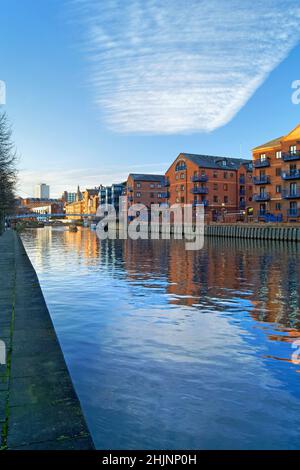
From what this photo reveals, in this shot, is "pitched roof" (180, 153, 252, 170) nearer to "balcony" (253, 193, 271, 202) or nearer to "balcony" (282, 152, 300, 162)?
"balcony" (253, 193, 271, 202)

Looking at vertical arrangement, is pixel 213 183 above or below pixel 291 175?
above

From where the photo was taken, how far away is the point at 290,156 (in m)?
61.8

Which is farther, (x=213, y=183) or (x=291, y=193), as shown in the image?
(x=213, y=183)

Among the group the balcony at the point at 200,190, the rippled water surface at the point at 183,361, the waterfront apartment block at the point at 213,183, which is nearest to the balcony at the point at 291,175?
the waterfront apartment block at the point at 213,183

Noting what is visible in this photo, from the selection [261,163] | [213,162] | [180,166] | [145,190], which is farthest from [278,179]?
[145,190]

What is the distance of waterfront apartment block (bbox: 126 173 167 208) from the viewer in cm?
11706

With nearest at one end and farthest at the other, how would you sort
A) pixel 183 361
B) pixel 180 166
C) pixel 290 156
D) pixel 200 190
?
pixel 183 361
pixel 290 156
pixel 200 190
pixel 180 166

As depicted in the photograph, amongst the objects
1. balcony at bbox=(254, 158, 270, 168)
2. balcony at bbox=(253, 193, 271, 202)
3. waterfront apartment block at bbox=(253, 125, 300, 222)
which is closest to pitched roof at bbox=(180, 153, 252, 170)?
waterfront apartment block at bbox=(253, 125, 300, 222)

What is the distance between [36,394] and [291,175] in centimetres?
6235

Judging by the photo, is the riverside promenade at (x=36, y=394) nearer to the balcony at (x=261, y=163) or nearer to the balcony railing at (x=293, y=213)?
the balcony railing at (x=293, y=213)

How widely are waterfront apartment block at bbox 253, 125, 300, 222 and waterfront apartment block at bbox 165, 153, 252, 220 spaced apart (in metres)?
14.2

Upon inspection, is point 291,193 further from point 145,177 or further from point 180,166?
point 145,177

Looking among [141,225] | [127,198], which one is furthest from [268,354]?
[127,198]

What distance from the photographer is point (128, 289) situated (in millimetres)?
19156
